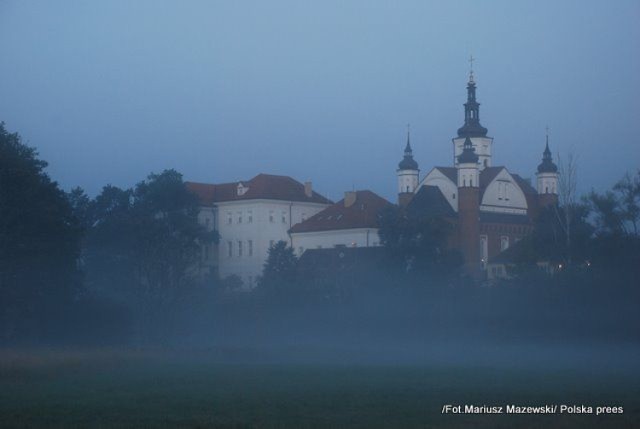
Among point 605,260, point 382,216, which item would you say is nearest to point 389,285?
point 382,216

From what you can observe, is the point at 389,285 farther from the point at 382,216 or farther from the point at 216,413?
the point at 216,413

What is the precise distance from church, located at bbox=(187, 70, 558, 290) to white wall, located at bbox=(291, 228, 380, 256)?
0.09 m

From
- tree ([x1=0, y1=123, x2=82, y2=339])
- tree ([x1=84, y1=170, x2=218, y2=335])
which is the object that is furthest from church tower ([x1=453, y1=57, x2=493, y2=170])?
tree ([x1=0, y1=123, x2=82, y2=339])

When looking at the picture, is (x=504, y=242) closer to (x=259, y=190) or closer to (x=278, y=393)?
(x=259, y=190)

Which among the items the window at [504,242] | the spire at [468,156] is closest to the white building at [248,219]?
the spire at [468,156]

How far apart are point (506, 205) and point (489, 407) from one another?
273 feet

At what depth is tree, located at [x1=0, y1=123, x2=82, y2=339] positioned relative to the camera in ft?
177

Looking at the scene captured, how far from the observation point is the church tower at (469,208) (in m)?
96.5

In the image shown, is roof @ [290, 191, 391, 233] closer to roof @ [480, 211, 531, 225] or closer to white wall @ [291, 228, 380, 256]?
white wall @ [291, 228, 380, 256]

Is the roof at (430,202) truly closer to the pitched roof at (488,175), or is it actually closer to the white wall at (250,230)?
the pitched roof at (488,175)

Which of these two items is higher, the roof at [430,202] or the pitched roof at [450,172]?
the pitched roof at [450,172]

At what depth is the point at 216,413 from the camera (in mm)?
24656

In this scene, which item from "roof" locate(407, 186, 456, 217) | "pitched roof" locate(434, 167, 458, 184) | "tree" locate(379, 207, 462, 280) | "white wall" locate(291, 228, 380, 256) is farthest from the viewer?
"pitched roof" locate(434, 167, 458, 184)

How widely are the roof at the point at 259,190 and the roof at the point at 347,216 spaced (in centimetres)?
397
